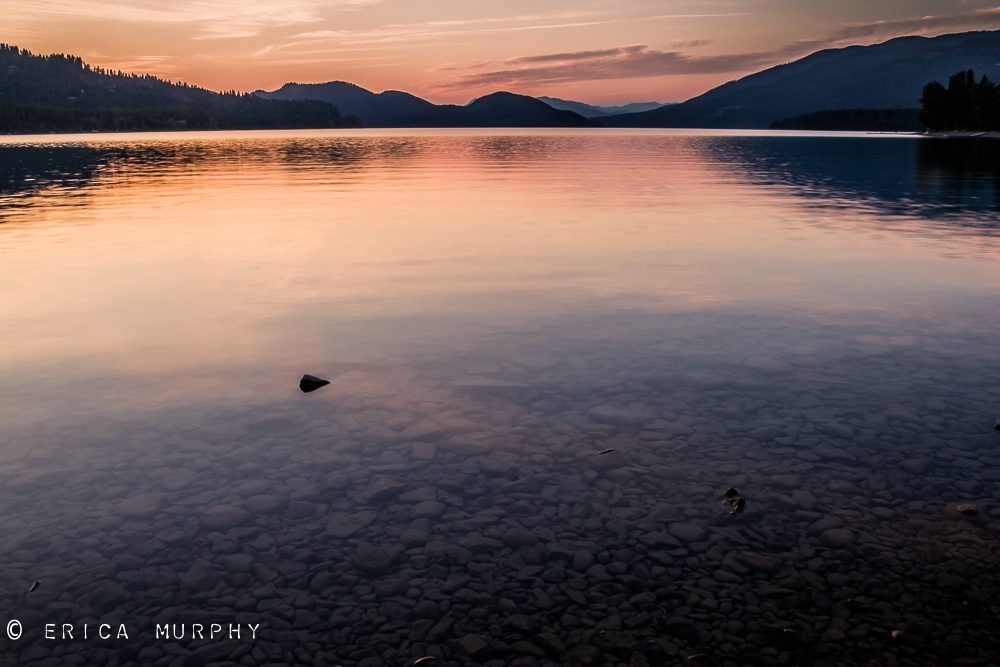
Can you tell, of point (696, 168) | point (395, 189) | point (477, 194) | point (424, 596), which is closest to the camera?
point (424, 596)

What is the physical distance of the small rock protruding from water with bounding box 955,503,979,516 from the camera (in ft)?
31.9

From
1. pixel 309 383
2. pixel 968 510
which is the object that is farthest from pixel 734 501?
pixel 309 383

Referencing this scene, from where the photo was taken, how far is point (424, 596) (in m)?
8.27

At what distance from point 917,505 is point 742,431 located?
3.00 meters

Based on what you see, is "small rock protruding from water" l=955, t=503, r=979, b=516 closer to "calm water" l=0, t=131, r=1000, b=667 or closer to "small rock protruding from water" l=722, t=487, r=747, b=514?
"calm water" l=0, t=131, r=1000, b=667

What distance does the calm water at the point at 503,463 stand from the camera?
7.82 m

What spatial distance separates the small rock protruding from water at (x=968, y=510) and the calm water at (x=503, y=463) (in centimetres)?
12

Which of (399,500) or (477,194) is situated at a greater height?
(477,194)

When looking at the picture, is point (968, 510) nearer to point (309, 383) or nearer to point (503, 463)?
point (503, 463)

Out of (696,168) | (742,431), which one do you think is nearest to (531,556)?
(742,431)

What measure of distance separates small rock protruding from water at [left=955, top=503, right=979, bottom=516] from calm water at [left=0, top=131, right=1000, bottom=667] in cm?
12

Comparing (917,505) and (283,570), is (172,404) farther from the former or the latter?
(917,505)

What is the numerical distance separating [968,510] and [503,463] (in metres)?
6.24

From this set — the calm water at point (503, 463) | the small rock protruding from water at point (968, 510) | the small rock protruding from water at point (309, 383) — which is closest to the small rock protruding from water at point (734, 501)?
the calm water at point (503, 463)
